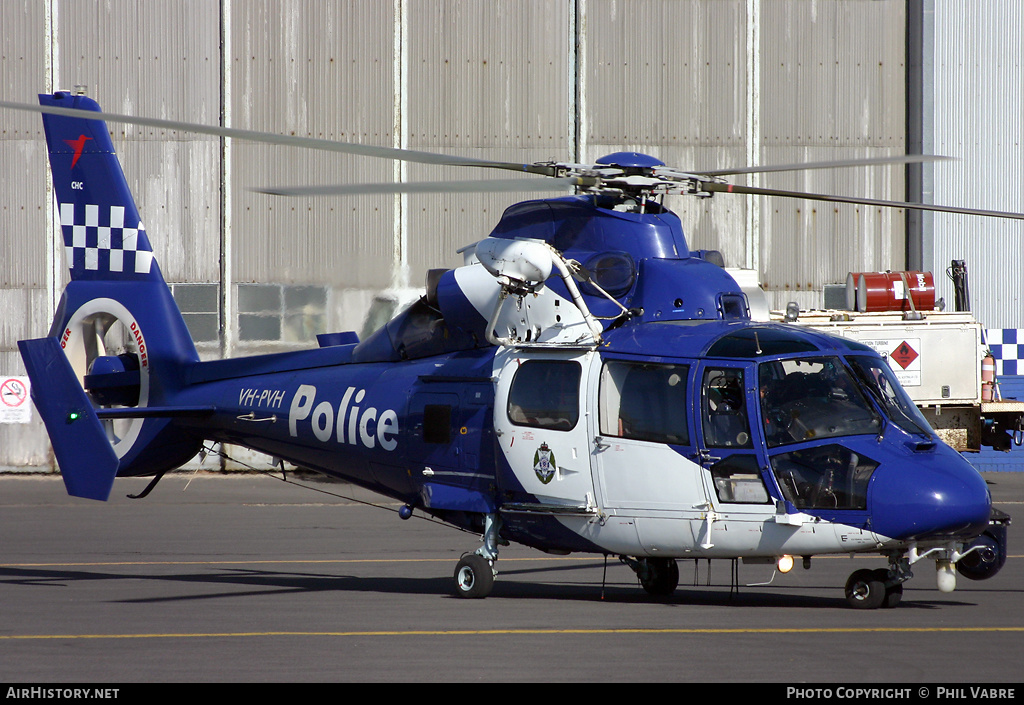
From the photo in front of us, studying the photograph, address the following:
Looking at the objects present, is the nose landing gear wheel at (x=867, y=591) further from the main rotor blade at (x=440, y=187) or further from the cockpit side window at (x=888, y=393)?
the main rotor blade at (x=440, y=187)

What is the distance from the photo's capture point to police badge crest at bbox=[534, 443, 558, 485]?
9.58 meters

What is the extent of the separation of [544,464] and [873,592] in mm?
2724

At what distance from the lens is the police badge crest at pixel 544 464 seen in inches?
377

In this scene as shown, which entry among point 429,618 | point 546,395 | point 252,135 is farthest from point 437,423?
point 252,135

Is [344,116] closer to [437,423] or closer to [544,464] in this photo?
[437,423]

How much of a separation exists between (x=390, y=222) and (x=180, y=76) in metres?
4.75

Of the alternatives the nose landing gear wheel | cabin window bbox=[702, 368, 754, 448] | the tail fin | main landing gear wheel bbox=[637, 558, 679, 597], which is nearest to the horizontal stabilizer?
the tail fin

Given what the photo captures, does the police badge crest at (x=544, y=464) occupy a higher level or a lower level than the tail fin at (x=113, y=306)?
lower

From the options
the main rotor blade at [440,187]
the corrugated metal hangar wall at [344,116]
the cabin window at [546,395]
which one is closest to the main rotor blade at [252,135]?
the main rotor blade at [440,187]

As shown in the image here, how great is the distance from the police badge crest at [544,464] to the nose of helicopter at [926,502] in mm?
2560

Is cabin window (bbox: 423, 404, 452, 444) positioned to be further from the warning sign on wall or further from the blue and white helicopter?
the warning sign on wall

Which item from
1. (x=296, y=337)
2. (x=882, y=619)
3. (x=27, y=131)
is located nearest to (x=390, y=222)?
(x=296, y=337)

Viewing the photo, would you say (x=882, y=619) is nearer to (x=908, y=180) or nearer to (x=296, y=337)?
(x=296, y=337)

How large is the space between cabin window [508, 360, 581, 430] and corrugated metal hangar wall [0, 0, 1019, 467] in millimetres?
11932
